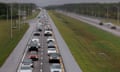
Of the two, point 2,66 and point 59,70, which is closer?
point 59,70

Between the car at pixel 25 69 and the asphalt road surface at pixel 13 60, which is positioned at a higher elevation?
the car at pixel 25 69

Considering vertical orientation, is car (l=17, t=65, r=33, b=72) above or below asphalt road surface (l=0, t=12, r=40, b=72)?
above

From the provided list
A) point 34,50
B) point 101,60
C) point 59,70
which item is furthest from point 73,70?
point 34,50

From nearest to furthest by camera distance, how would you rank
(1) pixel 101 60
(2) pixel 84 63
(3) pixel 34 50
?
(2) pixel 84 63 → (1) pixel 101 60 → (3) pixel 34 50

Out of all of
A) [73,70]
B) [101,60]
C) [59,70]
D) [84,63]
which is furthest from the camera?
[101,60]

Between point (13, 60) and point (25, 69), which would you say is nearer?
point (25, 69)

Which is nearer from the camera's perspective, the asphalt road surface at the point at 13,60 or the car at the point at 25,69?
the car at the point at 25,69

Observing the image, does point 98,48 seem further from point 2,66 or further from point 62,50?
point 2,66

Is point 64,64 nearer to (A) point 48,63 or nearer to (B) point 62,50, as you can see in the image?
(A) point 48,63


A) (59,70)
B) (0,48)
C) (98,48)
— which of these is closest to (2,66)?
(59,70)

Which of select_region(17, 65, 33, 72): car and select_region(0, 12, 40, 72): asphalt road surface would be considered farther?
select_region(0, 12, 40, 72): asphalt road surface

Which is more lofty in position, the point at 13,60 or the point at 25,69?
the point at 25,69
